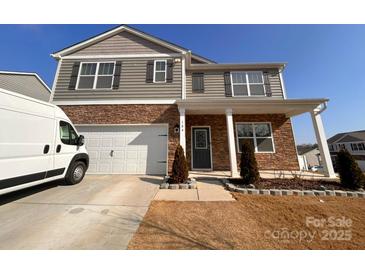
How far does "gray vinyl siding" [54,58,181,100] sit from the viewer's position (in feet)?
23.4

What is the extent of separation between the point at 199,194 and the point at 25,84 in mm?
15808

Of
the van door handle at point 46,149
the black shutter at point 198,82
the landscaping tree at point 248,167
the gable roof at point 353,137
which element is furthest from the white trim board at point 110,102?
the gable roof at point 353,137

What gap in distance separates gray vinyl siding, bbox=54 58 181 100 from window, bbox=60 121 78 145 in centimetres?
281

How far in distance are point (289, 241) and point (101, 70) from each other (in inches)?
370

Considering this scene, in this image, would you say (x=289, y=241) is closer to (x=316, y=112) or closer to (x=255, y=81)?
(x=316, y=112)

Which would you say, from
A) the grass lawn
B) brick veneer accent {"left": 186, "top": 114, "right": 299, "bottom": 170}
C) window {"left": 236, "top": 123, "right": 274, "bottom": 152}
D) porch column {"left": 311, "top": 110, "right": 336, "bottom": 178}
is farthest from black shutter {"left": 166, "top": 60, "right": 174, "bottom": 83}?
porch column {"left": 311, "top": 110, "right": 336, "bottom": 178}

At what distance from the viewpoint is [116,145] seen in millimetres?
6730

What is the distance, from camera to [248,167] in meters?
4.90

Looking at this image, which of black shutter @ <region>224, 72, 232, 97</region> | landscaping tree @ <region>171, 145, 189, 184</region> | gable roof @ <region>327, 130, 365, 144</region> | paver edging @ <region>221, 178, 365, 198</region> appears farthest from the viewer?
gable roof @ <region>327, 130, 365, 144</region>

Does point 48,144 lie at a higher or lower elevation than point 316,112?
lower

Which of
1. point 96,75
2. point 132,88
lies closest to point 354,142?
point 132,88

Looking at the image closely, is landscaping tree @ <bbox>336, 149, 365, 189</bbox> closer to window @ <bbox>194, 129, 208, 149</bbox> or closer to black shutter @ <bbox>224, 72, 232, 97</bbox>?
window @ <bbox>194, 129, 208, 149</bbox>

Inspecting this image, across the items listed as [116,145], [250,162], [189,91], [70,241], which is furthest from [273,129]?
[70,241]
